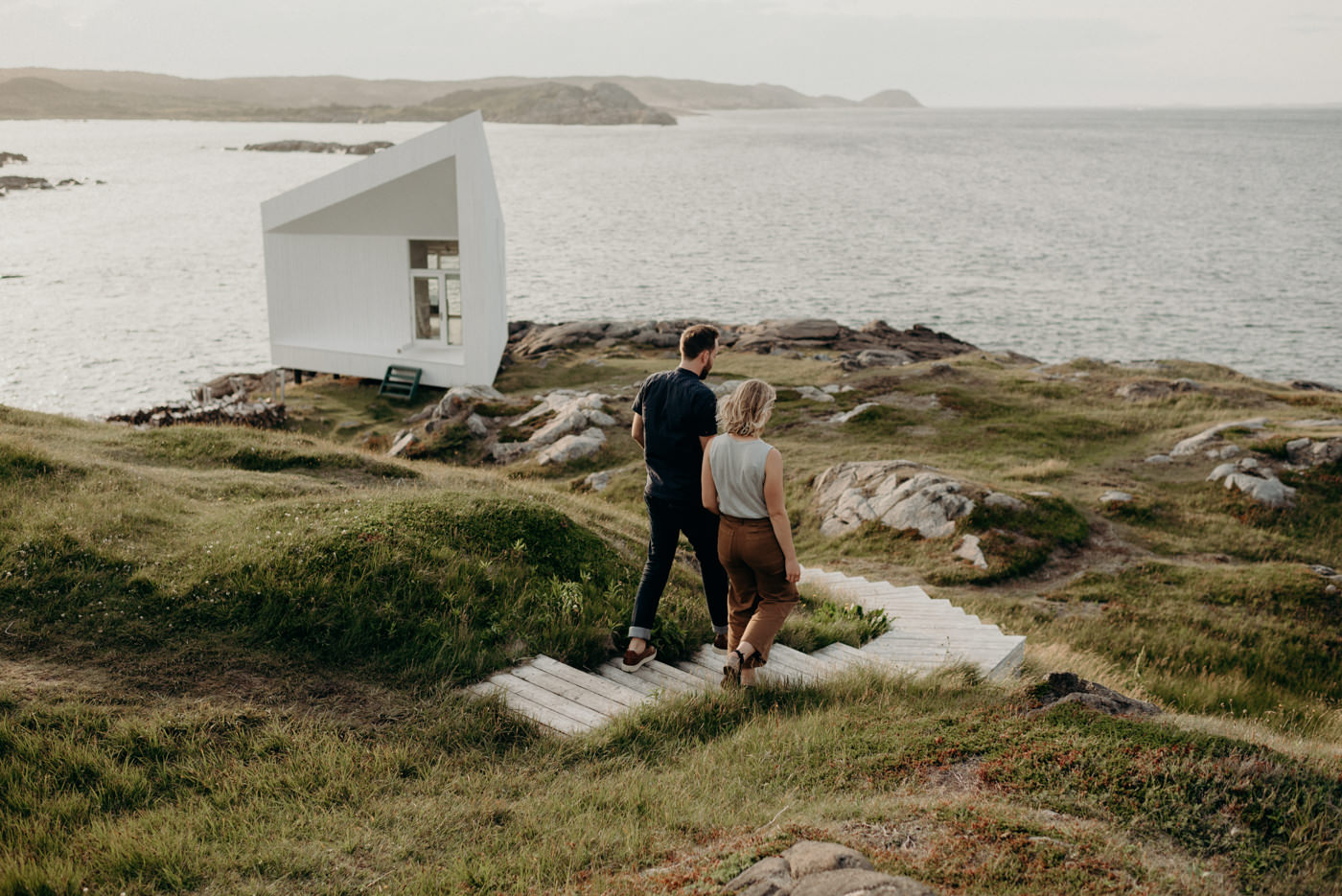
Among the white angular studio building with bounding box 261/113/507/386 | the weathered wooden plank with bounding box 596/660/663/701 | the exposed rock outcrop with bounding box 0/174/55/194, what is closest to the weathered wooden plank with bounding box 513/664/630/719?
the weathered wooden plank with bounding box 596/660/663/701

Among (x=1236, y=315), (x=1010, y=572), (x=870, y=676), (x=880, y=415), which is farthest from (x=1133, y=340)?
(x=870, y=676)

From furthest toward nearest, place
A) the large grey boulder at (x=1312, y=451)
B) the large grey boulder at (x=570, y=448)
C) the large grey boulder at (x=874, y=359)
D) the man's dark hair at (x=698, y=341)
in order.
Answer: the large grey boulder at (x=874, y=359)
the large grey boulder at (x=570, y=448)
the large grey boulder at (x=1312, y=451)
the man's dark hair at (x=698, y=341)

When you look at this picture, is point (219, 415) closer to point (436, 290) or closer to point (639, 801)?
point (436, 290)

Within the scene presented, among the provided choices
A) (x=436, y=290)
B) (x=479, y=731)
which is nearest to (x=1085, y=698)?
(x=479, y=731)

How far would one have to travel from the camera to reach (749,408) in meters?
6.39

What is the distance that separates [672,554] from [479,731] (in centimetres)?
207

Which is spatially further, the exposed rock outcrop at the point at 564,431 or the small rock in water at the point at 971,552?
the exposed rock outcrop at the point at 564,431

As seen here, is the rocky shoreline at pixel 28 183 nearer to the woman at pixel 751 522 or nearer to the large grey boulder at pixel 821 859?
the woman at pixel 751 522

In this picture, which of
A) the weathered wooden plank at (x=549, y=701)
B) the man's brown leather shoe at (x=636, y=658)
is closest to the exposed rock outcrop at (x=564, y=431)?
the man's brown leather shoe at (x=636, y=658)

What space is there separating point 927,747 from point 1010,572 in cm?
1113

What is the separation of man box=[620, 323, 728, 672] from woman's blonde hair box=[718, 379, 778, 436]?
0.43 metres

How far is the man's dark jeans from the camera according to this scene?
7.28 metres

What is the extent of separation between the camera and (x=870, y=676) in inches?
289

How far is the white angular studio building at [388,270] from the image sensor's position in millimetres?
27156
